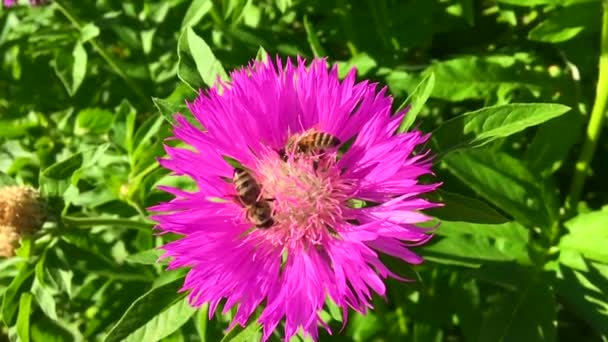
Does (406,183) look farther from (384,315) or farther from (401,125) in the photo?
(384,315)

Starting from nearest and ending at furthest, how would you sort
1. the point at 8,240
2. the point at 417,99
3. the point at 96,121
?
the point at 417,99 < the point at 8,240 < the point at 96,121

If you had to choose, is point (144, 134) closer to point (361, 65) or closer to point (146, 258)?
point (146, 258)

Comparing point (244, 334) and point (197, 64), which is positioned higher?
point (197, 64)

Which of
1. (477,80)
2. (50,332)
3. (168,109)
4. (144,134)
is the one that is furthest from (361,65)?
(50,332)

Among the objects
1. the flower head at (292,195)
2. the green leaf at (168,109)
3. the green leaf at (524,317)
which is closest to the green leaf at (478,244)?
the green leaf at (524,317)

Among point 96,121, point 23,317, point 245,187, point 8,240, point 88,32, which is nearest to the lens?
point 245,187

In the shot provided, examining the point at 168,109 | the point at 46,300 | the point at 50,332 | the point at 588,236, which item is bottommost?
the point at 50,332
